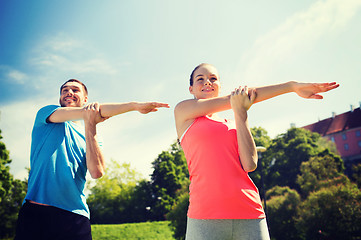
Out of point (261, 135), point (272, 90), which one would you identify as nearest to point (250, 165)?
point (272, 90)

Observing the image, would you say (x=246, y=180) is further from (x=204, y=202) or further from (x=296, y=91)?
(x=296, y=91)

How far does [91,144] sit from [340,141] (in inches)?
2569

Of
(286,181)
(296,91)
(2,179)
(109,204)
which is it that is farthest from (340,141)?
(296,91)

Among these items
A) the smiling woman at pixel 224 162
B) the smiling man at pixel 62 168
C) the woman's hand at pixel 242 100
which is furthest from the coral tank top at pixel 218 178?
the smiling man at pixel 62 168

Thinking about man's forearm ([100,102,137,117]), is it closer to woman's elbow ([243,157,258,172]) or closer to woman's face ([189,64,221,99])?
woman's face ([189,64,221,99])

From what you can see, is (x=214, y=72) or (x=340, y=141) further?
(x=340, y=141)

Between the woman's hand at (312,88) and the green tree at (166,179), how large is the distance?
38.9 meters

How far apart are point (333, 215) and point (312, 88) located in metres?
17.5

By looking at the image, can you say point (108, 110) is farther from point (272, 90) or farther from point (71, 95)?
point (272, 90)

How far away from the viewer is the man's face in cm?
273

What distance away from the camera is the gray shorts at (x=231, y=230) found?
201 cm

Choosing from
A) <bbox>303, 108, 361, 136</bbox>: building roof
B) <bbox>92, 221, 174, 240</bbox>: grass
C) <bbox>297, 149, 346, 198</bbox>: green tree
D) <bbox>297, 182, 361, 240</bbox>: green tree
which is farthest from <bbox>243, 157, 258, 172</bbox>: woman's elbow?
<bbox>303, 108, 361, 136</bbox>: building roof

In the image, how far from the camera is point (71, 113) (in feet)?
7.88

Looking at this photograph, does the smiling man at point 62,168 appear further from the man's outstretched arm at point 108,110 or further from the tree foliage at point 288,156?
the tree foliage at point 288,156
